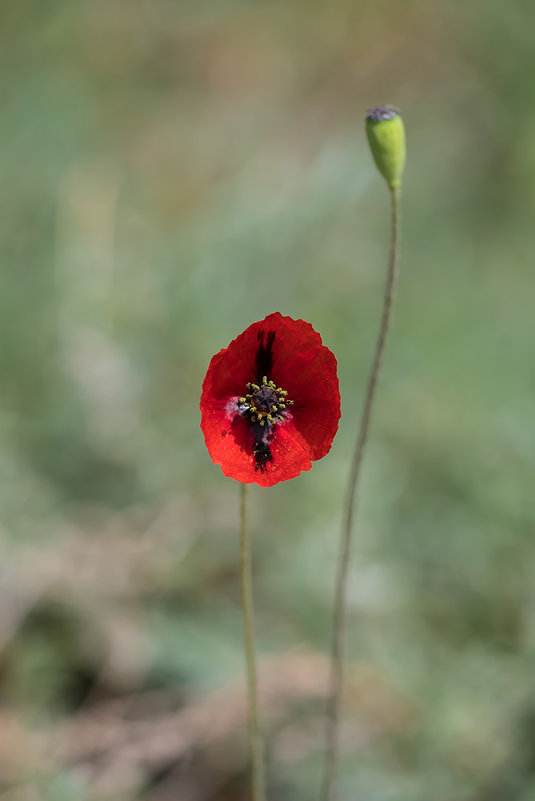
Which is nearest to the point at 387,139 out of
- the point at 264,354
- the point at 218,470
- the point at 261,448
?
the point at 264,354

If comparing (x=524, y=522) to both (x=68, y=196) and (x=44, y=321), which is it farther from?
(x=68, y=196)

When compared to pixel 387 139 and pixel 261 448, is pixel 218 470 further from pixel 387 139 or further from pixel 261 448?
pixel 387 139

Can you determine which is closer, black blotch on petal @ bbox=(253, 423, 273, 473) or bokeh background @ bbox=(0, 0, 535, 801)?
black blotch on petal @ bbox=(253, 423, 273, 473)

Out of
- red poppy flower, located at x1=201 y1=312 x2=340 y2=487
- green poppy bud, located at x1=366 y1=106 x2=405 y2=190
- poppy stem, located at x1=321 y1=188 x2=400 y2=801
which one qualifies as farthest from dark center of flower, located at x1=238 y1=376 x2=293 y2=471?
green poppy bud, located at x1=366 y1=106 x2=405 y2=190

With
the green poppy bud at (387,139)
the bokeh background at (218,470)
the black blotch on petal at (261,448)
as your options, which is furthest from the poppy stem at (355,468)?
the bokeh background at (218,470)

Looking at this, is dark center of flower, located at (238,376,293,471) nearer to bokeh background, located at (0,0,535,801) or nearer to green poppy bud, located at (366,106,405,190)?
green poppy bud, located at (366,106,405,190)
